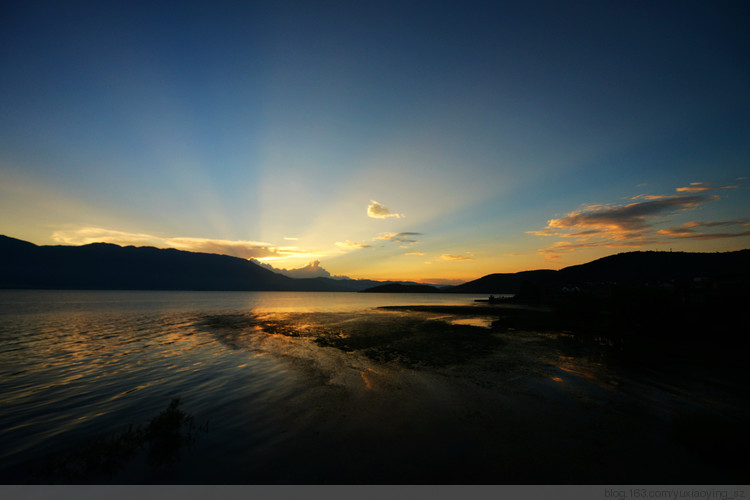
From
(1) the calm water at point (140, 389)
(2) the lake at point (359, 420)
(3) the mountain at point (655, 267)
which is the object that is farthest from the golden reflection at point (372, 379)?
A: (3) the mountain at point (655, 267)

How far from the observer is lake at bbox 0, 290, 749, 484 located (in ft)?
24.9

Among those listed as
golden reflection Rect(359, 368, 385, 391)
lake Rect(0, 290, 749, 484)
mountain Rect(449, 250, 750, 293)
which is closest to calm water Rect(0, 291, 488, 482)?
lake Rect(0, 290, 749, 484)

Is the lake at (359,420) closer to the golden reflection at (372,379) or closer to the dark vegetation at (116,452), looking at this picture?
the dark vegetation at (116,452)

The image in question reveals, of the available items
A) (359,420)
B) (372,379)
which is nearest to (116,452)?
(359,420)

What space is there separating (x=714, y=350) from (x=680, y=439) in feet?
73.2

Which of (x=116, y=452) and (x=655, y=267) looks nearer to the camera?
(x=116, y=452)

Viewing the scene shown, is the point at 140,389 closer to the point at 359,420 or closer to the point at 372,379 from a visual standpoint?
the point at 359,420

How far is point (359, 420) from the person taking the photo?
35.3 feet

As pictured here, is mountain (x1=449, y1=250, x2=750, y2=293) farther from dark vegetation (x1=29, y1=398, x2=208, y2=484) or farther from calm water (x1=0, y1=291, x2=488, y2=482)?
dark vegetation (x1=29, y1=398, x2=208, y2=484)

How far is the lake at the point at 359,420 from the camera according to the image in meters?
7.60

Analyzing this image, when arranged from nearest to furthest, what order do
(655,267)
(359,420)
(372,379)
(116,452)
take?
(116,452)
(359,420)
(372,379)
(655,267)

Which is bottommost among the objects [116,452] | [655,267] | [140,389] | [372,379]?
[372,379]
